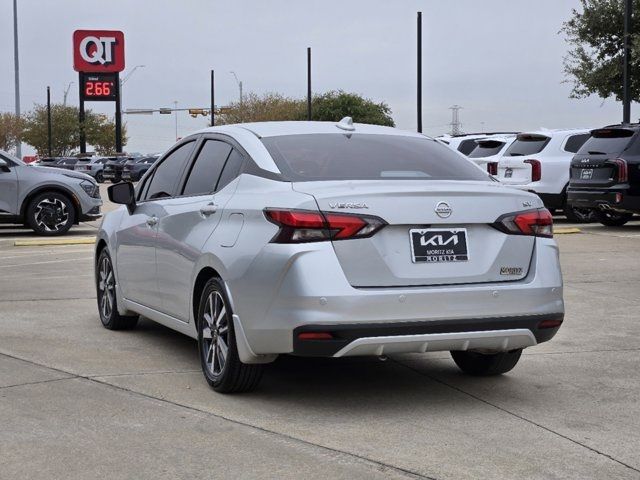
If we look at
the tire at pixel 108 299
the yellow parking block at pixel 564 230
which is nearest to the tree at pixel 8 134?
the yellow parking block at pixel 564 230

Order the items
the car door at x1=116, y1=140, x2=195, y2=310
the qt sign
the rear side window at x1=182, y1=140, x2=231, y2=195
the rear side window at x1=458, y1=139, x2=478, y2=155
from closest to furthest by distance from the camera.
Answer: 1. the rear side window at x1=182, y1=140, x2=231, y2=195
2. the car door at x1=116, y1=140, x2=195, y2=310
3. the rear side window at x1=458, y1=139, x2=478, y2=155
4. the qt sign

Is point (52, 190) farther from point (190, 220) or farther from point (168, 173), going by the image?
point (190, 220)

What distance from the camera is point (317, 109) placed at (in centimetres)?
8888

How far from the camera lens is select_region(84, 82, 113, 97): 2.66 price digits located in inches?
2469

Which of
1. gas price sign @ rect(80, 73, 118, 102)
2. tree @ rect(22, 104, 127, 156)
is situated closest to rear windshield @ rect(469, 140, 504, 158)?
gas price sign @ rect(80, 73, 118, 102)

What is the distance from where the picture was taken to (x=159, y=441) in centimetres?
557

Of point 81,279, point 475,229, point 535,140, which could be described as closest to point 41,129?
point 535,140

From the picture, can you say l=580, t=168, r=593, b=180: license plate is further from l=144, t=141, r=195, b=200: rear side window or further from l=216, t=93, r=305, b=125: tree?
l=216, t=93, r=305, b=125: tree

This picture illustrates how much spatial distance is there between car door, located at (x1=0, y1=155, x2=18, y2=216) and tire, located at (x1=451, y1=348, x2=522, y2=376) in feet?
45.0

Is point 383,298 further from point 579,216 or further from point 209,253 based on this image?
point 579,216

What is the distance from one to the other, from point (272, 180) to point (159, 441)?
1.68m

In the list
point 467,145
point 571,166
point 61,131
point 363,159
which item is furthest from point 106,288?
point 61,131

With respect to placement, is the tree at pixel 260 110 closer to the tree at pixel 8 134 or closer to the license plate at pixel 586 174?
the tree at pixel 8 134

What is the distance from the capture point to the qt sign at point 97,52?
2478 inches
